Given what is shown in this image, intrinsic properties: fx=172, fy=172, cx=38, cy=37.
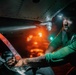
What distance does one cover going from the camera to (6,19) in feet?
24.2

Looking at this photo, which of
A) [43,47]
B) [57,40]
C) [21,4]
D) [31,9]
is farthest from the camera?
[43,47]

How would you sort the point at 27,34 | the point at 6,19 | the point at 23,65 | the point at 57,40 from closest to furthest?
the point at 23,65
the point at 57,40
the point at 6,19
the point at 27,34

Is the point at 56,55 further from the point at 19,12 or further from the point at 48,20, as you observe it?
the point at 48,20

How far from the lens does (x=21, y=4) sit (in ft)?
19.0

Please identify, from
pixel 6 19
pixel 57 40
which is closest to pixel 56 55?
pixel 57 40

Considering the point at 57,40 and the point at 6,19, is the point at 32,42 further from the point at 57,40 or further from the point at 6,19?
the point at 57,40

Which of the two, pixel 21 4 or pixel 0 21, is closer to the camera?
pixel 21 4

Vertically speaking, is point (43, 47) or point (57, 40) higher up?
point (57, 40)

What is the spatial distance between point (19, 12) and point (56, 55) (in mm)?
3555

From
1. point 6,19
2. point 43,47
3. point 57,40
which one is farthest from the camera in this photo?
point 43,47

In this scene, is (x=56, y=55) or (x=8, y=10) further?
(x=8, y=10)

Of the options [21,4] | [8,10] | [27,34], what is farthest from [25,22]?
[27,34]

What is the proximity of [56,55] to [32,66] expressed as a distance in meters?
0.54

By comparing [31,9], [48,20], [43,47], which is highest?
[31,9]
